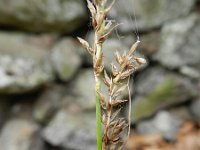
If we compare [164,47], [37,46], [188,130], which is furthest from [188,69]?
[37,46]

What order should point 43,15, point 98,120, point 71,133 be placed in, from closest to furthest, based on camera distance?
1. point 98,120
2. point 71,133
3. point 43,15

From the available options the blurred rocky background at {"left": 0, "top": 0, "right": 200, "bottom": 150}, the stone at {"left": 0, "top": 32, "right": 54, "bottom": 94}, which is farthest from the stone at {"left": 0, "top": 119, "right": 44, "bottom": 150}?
the stone at {"left": 0, "top": 32, "right": 54, "bottom": 94}

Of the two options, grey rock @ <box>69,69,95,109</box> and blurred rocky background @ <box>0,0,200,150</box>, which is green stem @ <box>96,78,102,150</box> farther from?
grey rock @ <box>69,69,95,109</box>

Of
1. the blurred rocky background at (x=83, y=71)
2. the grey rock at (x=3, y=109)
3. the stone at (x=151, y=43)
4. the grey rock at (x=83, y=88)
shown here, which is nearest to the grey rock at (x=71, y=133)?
the blurred rocky background at (x=83, y=71)

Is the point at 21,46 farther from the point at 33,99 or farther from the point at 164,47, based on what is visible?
the point at 164,47

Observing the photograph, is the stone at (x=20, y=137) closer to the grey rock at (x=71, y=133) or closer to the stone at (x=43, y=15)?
the grey rock at (x=71, y=133)

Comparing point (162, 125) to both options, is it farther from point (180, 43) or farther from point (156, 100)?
point (180, 43)

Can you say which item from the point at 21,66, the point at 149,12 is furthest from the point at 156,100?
the point at 21,66
